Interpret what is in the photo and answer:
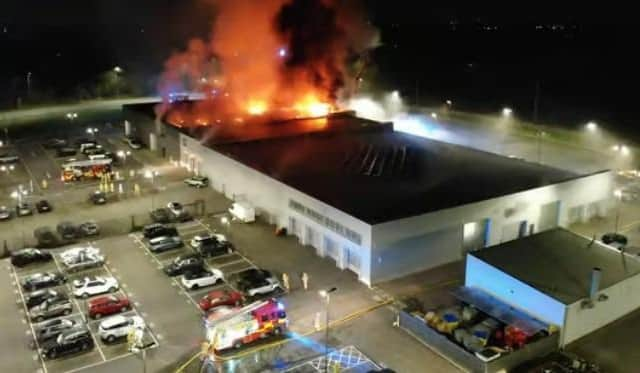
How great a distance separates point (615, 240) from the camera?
25156 millimetres

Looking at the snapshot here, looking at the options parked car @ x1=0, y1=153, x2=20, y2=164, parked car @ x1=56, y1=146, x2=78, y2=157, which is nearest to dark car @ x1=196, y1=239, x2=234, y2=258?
parked car @ x1=56, y1=146, x2=78, y2=157

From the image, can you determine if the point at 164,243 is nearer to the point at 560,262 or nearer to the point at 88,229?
the point at 88,229

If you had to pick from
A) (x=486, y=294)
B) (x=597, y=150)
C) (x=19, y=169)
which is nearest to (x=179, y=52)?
(x=19, y=169)

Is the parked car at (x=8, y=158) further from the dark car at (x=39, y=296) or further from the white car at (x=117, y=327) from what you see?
the white car at (x=117, y=327)

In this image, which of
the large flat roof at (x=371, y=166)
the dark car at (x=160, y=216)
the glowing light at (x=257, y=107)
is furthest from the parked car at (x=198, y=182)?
the glowing light at (x=257, y=107)

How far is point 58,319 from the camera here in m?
18.7

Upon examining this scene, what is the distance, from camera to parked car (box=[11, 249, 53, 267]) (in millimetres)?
23091

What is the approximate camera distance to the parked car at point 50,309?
18953 mm

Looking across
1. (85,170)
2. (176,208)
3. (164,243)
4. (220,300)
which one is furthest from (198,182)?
(220,300)

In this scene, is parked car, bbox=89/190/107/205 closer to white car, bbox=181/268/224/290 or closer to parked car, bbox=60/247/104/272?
parked car, bbox=60/247/104/272

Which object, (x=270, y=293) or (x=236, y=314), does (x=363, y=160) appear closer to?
(x=270, y=293)

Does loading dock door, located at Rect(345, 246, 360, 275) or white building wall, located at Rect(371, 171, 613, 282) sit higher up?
white building wall, located at Rect(371, 171, 613, 282)

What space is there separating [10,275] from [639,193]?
3093cm

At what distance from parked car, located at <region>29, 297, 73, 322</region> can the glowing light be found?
2559 centimetres
